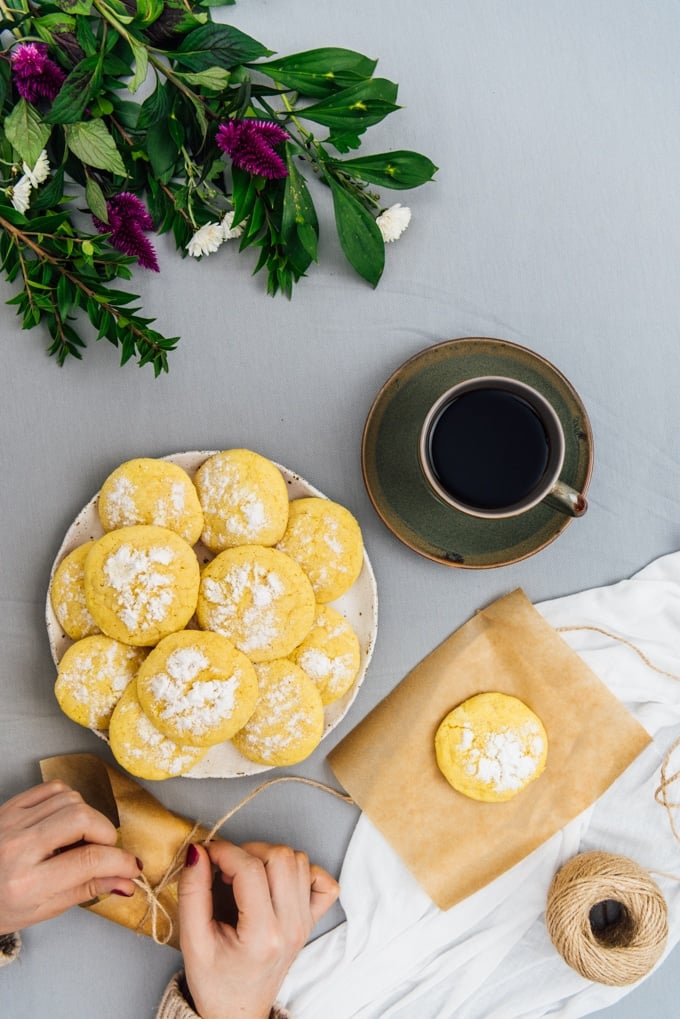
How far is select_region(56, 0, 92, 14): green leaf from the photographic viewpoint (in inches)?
25.9

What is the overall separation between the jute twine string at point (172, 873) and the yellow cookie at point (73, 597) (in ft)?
0.82

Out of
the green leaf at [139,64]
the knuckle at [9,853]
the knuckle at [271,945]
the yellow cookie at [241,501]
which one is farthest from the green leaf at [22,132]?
the knuckle at [271,945]

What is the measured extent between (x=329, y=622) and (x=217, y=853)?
0.28 m

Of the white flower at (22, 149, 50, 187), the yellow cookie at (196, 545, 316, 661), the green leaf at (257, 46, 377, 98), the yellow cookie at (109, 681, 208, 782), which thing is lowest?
the yellow cookie at (109, 681, 208, 782)

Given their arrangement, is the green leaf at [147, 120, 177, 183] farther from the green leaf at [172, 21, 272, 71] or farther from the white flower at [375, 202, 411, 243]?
the white flower at [375, 202, 411, 243]

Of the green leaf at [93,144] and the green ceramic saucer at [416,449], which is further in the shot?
the green ceramic saucer at [416,449]

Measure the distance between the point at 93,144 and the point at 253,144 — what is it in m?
0.14

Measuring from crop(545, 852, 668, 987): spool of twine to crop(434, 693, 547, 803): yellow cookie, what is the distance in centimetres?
11

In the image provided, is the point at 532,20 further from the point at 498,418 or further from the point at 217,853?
the point at 217,853

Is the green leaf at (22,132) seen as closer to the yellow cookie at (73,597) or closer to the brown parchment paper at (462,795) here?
the yellow cookie at (73,597)

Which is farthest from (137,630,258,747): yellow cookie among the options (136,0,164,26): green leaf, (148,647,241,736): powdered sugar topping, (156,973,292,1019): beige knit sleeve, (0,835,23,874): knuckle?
(136,0,164,26): green leaf

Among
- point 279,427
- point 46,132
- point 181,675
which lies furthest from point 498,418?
point 46,132

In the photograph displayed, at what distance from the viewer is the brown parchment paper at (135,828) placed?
0.84 meters

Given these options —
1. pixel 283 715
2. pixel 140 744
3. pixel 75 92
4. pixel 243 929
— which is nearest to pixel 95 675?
pixel 140 744
